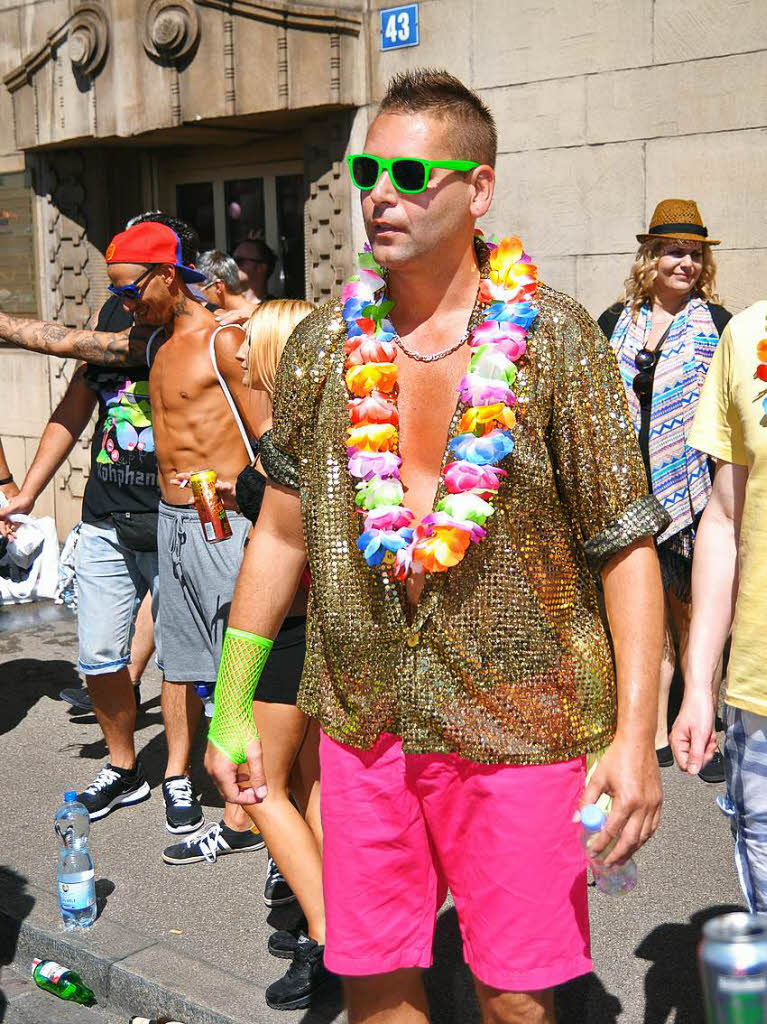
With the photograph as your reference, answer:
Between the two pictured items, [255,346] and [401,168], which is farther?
[255,346]

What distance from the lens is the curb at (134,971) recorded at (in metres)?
3.72

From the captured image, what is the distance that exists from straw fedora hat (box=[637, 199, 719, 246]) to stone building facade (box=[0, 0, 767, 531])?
1010 millimetres

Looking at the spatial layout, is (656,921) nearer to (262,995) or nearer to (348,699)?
(262,995)

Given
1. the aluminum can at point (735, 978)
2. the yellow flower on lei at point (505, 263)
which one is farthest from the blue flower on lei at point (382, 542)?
the aluminum can at point (735, 978)

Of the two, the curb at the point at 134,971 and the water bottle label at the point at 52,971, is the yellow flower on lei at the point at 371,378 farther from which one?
the water bottle label at the point at 52,971

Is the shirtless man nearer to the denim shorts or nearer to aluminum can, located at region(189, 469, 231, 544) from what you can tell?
aluminum can, located at region(189, 469, 231, 544)

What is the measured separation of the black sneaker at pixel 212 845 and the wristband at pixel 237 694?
207cm

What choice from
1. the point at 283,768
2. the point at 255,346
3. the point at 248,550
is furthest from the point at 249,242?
the point at 248,550

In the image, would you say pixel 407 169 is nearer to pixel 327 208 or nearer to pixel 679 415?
pixel 679 415

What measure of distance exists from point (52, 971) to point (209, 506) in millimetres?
1647

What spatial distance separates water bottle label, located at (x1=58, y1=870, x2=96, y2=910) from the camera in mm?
4266

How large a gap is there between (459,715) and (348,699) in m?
0.25

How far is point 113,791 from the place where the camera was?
5371 millimetres

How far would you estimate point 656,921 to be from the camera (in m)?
4.13
